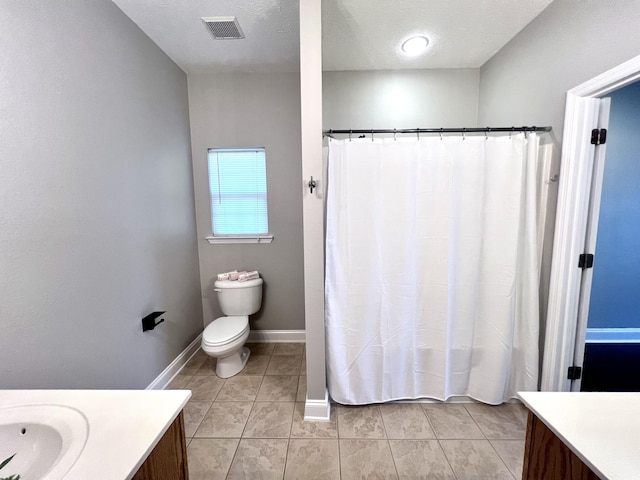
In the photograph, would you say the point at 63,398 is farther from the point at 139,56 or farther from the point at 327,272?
the point at 139,56

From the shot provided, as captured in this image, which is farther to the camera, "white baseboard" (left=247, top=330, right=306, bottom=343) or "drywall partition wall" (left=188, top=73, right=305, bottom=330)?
"white baseboard" (left=247, top=330, right=306, bottom=343)

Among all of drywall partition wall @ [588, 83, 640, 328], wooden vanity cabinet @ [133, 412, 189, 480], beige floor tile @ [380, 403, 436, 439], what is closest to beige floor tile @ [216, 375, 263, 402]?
beige floor tile @ [380, 403, 436, 439]

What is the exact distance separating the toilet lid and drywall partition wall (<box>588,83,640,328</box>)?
11.0 feet

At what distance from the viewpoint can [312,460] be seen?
54.5 inches

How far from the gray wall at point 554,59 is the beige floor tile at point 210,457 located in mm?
2032

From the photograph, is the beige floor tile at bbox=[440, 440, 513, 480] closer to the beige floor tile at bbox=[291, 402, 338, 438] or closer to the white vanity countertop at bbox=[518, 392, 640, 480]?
the beige floor tile at bbox=[291, 402, 338, 438]

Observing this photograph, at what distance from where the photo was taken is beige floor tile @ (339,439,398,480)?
1312 mm

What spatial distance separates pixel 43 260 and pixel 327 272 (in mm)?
1375

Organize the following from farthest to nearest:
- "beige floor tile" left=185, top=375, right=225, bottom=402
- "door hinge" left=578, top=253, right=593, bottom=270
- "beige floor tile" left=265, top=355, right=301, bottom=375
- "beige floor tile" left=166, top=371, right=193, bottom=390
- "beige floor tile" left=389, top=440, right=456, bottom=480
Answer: "beige floor tile" left=265, top=355, right=301, bottom=375 < "beige floor tile" left=166, top=371, right=193, bottom=390 < "beige floor tile" left=185, top=375, right=225, bottom=402 < "door hinge" left=578, top=253, right=593, bottom=270 < "beige floor tile" left=389, top=440, right=456, bottom=480

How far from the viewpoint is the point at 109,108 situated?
1511 mm

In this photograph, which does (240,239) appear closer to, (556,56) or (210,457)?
(210,457)

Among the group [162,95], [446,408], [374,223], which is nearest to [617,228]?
[446,408]

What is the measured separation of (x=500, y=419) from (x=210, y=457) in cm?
176

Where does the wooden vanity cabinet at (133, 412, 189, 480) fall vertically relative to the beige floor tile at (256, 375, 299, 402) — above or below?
above
